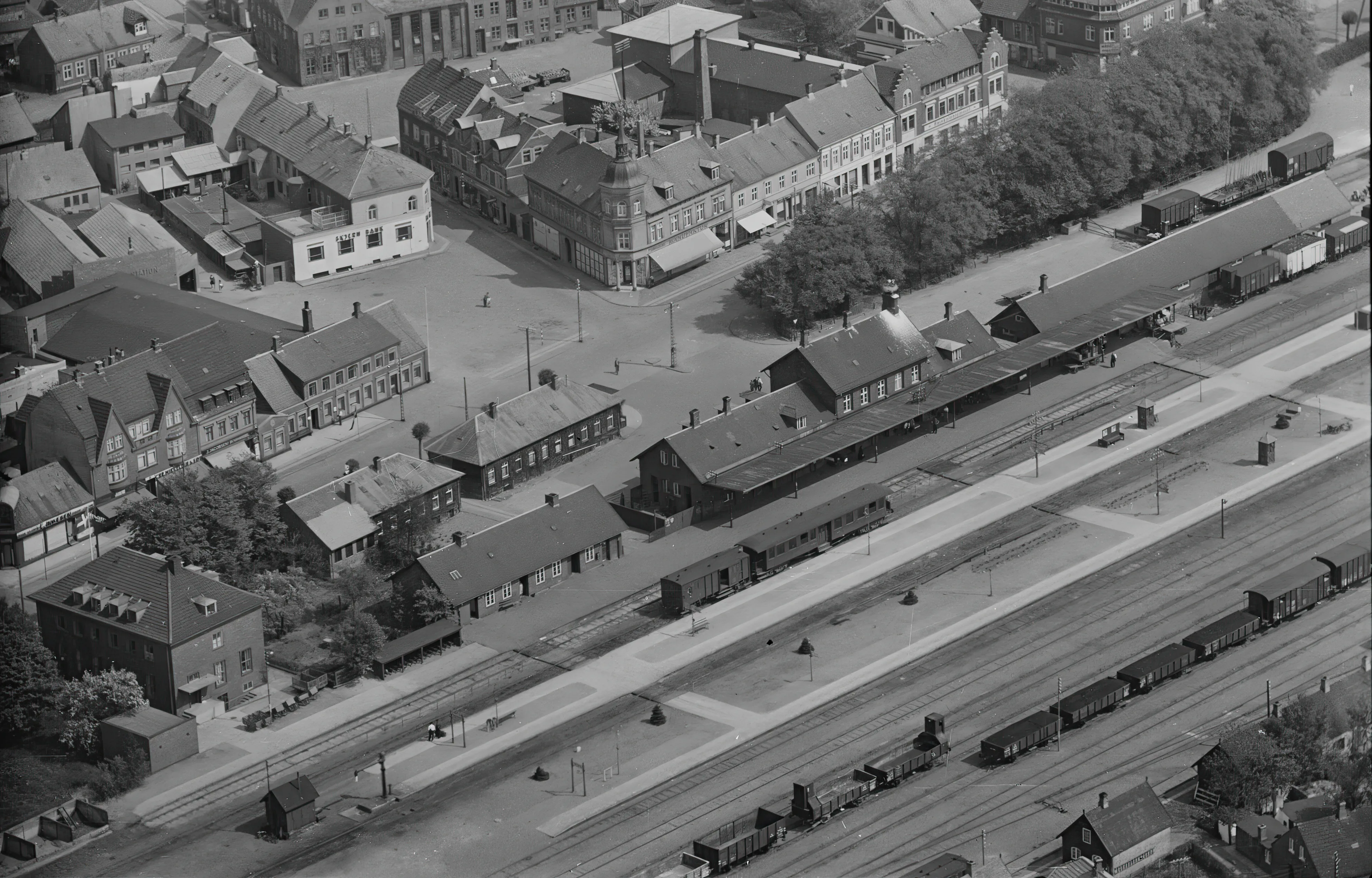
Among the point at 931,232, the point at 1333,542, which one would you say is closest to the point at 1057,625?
the point at 1333,542

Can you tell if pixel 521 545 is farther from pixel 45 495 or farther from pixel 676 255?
pixel 676 255

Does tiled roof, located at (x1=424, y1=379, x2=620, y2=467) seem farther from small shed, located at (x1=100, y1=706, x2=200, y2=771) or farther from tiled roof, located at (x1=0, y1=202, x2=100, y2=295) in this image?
tiled roof, located at (x1=0, y1=202, x2=100, y2=295)

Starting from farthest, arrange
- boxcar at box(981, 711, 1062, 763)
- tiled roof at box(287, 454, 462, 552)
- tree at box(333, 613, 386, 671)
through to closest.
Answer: tiled roof at box(287, 454, 462, 552), tree at box(333, 613, 386, 671), boxcar at box(981, 711, 1062, 763)

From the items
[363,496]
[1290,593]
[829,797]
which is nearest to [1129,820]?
[829,797]

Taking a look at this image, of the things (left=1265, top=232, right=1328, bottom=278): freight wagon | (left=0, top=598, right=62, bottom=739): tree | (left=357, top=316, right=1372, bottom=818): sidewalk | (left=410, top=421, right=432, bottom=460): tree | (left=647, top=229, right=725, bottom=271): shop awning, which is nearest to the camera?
→ (left=357, top=316, right=1372, bottom=818): sidewalk

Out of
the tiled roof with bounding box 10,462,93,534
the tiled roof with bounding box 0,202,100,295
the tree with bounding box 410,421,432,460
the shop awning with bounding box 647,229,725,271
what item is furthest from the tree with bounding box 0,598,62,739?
the shop awning with bounding box 647,229,725,271

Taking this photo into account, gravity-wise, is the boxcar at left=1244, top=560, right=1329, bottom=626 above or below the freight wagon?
below

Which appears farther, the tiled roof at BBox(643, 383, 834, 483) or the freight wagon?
the freight wagon
